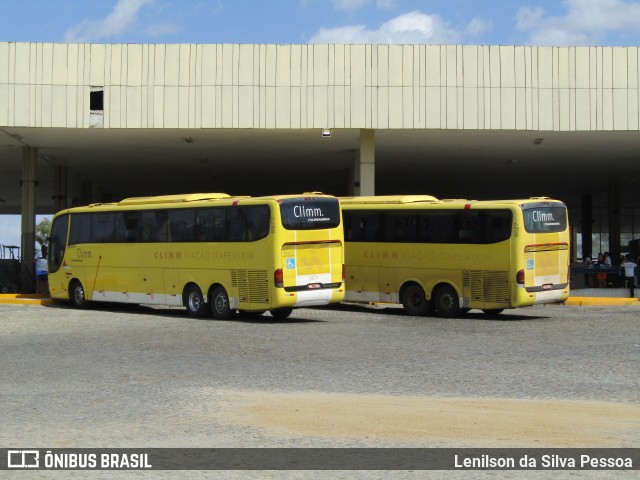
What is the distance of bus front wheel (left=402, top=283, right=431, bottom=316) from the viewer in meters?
26.4

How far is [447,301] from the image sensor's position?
2572 centimetres

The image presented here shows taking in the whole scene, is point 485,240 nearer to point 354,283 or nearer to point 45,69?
point 354,283

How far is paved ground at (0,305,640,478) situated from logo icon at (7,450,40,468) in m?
0.39

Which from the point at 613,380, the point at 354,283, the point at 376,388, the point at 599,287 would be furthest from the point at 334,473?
the point at 599,287

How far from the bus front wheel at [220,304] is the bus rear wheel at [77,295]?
20.4 feet

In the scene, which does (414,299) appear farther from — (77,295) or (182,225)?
(77,295)

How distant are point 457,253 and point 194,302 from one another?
6812 mm

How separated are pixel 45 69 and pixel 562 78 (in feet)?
52.6

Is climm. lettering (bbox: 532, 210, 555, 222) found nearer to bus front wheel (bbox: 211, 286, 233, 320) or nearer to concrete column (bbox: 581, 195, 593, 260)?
bus front wheel (bbox: 211, 286, 233, 320)

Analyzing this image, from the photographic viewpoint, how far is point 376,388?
12602mm

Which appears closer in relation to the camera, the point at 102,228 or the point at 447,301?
the point at 447,301

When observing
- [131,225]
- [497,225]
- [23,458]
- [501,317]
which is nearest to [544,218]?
[497,225]

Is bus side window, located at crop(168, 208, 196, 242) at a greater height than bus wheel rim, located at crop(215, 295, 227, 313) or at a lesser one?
greater

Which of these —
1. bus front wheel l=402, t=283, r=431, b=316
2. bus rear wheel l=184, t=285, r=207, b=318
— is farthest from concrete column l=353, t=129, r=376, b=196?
bus rear wheel l=184, t=285, r=207, b=318
